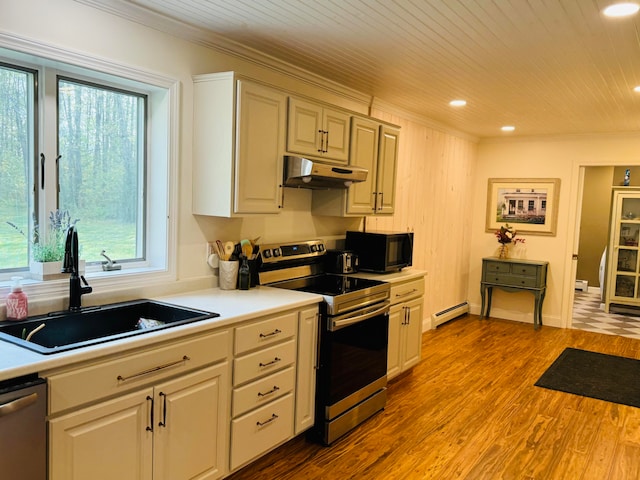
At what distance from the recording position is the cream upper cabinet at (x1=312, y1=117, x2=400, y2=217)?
3.73 metres

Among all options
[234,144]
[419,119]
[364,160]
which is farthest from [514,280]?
[234,144]

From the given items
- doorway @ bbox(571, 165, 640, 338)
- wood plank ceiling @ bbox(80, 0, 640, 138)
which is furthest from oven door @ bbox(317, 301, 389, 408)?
doorway @ bbox(571, 165, 640, 338)

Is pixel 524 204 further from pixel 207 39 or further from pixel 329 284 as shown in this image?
pixel 207 39

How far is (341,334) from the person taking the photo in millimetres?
3029

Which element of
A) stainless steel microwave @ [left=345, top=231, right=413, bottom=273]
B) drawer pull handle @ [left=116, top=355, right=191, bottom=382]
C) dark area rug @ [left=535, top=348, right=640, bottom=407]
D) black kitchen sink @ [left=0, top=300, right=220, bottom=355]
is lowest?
dark area rug @ [left=535, top=348, right=640, bottom=407]

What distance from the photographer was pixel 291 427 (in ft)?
9.38

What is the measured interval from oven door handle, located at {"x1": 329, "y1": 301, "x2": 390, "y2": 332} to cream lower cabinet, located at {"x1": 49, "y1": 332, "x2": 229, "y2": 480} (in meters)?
0.76

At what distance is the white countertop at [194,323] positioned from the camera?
65.7 inches

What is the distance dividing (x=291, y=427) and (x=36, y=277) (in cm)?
154

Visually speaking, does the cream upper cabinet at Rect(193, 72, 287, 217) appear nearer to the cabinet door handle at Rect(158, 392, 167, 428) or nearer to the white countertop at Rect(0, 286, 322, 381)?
the white countertop at Rect(0, 286, 322, 381)

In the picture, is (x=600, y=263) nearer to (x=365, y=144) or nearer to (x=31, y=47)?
(x=365, y=144)

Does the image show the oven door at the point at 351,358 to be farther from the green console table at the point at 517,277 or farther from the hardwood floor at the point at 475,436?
the green console table at the point at 517,277

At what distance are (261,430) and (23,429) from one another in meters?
1.28

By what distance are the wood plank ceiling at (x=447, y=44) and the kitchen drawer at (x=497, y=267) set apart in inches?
88.6
